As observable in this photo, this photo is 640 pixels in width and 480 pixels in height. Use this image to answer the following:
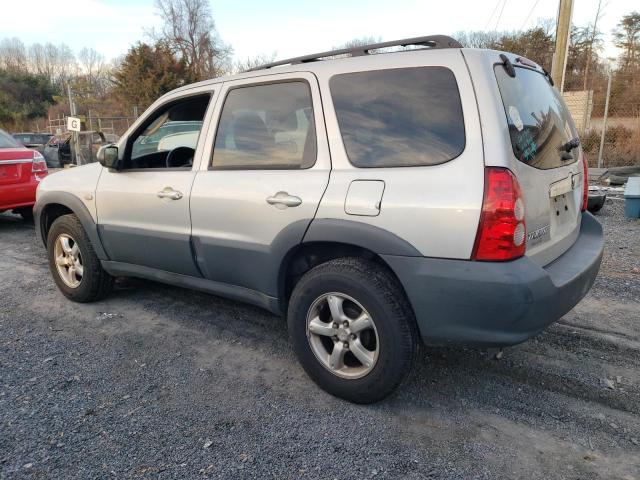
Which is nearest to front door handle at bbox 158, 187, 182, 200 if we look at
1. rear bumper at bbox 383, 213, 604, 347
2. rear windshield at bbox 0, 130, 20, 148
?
rear bumper at bbox 383, 213, 604, 347

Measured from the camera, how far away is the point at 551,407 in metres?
2.61

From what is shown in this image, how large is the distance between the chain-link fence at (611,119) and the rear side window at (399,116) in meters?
10.3

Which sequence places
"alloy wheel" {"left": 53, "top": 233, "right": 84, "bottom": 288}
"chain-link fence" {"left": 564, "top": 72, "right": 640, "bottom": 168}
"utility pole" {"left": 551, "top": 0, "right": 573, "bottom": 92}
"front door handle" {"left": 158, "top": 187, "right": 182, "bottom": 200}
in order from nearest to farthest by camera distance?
1. "front door handle" {"left": 158, "top": 187, "right": 182, "bottom": 200}
2. "alloy wheel" {"left": 53, "top": 233, "right": 84, "bottom": 288}
3. "utility pole" {"left": 551, "top": 0, "right": 573, "bottom": 92}
4. "chain-link fence" {"left": 564, "top": 72, "right": 640, "bottom": 168}

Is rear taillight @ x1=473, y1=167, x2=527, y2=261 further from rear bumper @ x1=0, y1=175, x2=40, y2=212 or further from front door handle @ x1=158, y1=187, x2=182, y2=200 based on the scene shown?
rear bumper @ x1=0, y1=175, x2=40, y2=212

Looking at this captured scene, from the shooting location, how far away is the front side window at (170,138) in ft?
11.9

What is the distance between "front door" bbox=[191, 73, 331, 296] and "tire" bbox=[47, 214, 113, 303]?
4.44ft

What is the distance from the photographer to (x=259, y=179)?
2.92 m

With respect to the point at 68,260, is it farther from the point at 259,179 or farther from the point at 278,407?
the point at 278,407

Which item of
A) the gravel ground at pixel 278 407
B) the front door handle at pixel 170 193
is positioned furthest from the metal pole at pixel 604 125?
the front door handle at pixel 170 193

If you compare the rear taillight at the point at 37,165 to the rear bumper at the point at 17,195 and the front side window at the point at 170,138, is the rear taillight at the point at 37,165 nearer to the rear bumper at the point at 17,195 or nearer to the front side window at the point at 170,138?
the rear bumper at the point at 17,195

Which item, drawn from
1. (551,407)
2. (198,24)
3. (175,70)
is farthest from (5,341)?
(198,24)

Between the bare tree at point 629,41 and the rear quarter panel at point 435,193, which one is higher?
the bare tree at point 629,41

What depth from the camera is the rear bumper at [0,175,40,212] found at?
22.4ft

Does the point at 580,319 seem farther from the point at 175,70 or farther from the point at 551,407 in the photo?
the point at 175,70
